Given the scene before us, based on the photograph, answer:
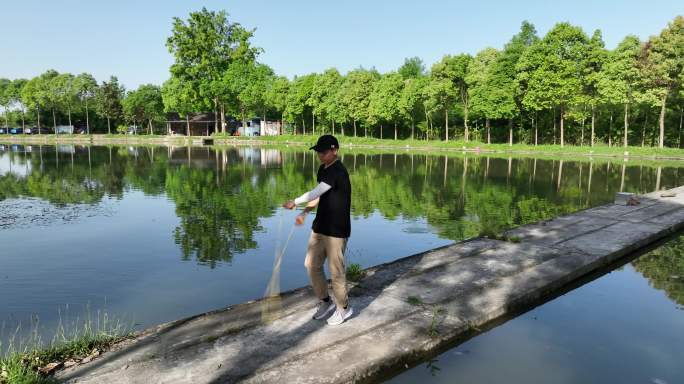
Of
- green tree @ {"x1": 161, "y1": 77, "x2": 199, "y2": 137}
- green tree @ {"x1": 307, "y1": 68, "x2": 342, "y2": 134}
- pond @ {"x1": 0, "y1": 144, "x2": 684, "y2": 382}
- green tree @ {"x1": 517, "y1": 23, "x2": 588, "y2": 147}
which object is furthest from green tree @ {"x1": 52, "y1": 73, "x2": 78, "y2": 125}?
green tree @ {"x1": 517, "y1": 23, "x2": 588, "y2": 147}

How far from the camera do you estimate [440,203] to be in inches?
686

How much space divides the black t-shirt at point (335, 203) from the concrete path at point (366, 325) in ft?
4.00

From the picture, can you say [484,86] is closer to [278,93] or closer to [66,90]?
[278,93]

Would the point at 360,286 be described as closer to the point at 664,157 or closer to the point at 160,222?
the point at 160,222

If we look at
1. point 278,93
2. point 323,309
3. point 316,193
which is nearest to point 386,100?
point 278,93

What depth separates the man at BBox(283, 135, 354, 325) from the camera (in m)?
5.70

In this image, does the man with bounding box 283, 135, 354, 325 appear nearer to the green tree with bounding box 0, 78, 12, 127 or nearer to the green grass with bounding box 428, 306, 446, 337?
the green grass with bounding box 428, 306, 446, 337

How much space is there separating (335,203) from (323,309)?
1537 millimetres

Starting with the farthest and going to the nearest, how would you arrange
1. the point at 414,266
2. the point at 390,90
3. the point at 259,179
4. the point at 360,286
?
the point at 390,90
the point at 259,179
the point at 414,266
the point at 360,286

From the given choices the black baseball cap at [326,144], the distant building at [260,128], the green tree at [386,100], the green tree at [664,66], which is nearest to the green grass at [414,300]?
the black baseball cap at [326,144]

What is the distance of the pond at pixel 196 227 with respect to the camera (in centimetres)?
784

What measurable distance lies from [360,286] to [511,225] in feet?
26.0

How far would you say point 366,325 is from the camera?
5887 millimetres

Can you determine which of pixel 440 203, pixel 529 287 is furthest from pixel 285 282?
pixel 440 203
